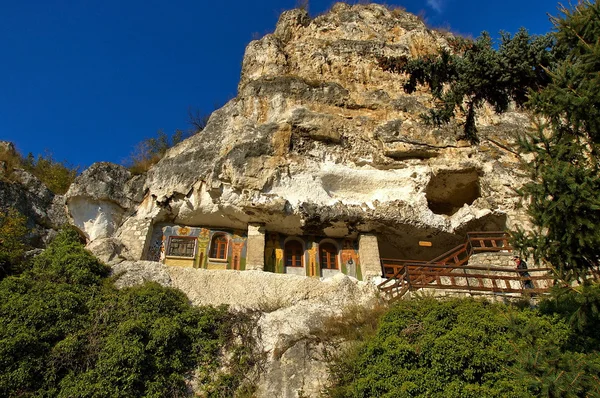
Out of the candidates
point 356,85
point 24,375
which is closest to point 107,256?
point 24,375

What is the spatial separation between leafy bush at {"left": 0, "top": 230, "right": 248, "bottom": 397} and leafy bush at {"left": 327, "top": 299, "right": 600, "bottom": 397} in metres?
2.86

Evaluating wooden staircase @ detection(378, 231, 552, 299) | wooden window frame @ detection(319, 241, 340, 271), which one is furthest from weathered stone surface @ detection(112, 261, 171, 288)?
wooden staircase @ detection(378, 231, 552, 299)

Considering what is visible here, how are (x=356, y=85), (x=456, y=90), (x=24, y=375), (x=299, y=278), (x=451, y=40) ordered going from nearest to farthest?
(x=24, y=375) < (x=456, y=90) < (x=299, y=278) < (x=356, y=85) < (x=451, y=40)

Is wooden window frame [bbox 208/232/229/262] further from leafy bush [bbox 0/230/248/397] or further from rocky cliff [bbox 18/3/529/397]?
leafy bush [bbox 0/230/248/397]

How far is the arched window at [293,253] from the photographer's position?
53.0 ft

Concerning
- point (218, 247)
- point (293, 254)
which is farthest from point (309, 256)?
point (218, 247)

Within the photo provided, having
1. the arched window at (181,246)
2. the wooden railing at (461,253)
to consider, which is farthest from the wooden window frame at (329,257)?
the arched window at (181,246)

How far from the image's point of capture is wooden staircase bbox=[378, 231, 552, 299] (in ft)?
38.2

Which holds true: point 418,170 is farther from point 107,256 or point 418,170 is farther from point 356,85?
point 107,256

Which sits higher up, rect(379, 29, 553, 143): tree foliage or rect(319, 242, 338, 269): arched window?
rect(379, 29, 553, 143): tree foliage

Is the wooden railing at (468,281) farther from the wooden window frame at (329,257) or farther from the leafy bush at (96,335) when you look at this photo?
the leafy bush at (96,335)

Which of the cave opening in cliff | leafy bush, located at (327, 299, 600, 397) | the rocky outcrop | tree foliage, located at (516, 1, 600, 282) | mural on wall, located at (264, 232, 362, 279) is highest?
the cave opening in cliff

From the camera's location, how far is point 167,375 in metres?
9.73

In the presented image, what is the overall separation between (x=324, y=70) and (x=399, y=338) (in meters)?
13.3
